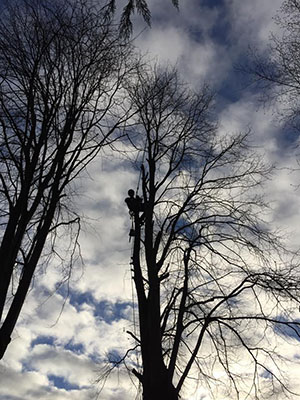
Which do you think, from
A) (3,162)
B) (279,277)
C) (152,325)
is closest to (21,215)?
(3,162)

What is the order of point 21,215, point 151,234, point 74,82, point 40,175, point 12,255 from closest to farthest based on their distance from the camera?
1. point 12,255
2. point 21,215
3. point 40,175
4. point 74,82
5. point 151,234

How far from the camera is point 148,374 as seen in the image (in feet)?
20.9

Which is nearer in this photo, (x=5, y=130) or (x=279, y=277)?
(x=5, y=130)

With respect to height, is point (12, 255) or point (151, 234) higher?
point (151, 234)

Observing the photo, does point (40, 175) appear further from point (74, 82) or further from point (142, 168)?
point (142, 168)

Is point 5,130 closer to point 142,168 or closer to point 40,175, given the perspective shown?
point 40,175

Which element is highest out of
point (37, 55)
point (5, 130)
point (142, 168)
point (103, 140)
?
point (142, 168)

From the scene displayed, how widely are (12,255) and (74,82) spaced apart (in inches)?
110

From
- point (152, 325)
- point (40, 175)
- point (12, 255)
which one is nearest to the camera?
point (12, 255)

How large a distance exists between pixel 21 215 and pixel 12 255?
21.4 inches

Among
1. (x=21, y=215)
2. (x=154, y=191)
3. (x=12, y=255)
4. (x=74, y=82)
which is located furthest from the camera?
(x=154, y=191)

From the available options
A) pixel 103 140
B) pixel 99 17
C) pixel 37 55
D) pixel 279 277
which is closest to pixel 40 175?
pixel 103 140

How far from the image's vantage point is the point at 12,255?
15.6ft

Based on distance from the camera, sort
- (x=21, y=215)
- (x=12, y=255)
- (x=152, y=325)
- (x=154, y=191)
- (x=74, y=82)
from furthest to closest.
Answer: (x=154, y=191) → (x=152, y=325) → (x=74, y=82) → (x=21, y=215) → (x=12, y=255)
